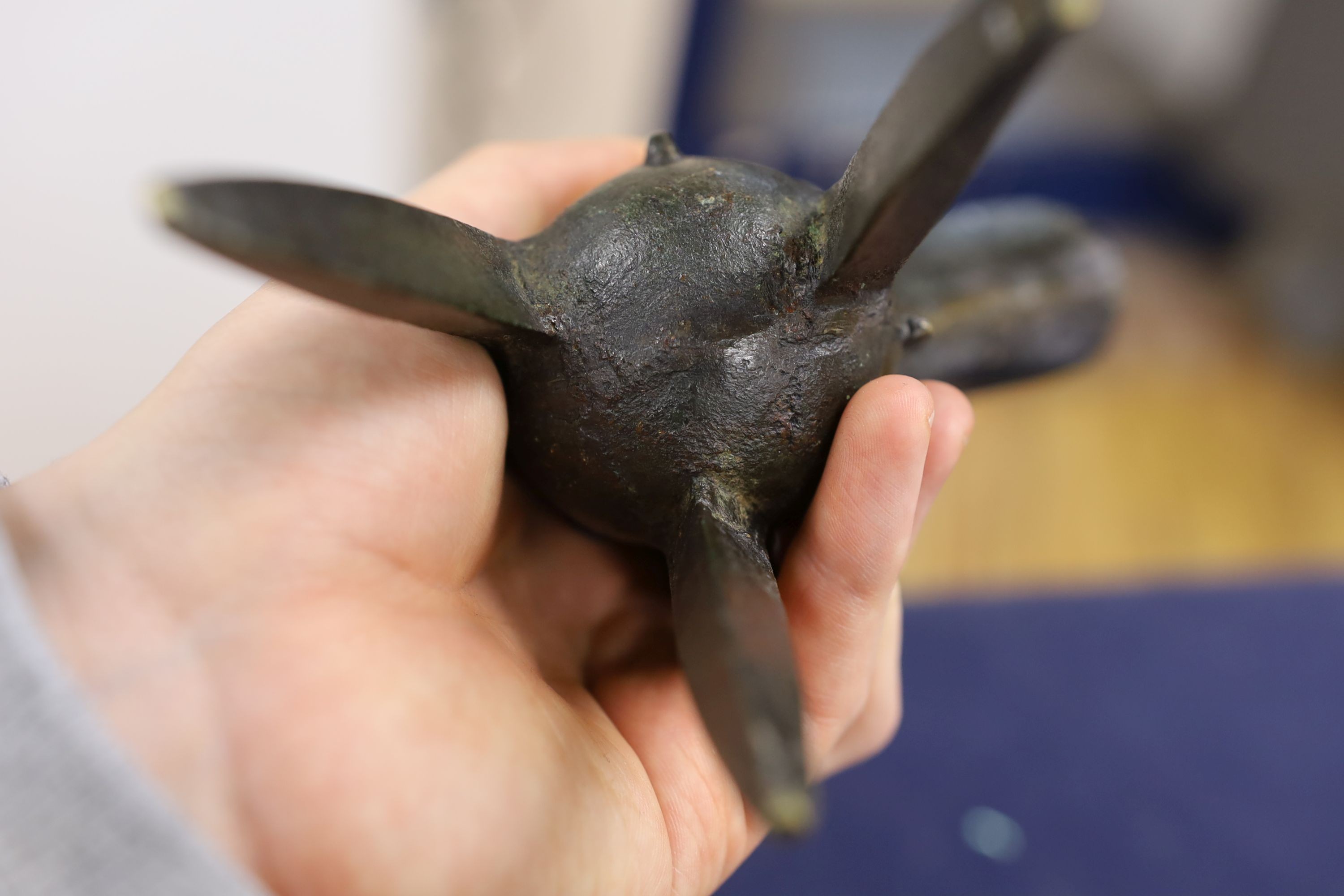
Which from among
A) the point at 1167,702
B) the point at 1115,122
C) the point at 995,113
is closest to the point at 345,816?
the point at 995,113

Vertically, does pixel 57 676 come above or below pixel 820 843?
above

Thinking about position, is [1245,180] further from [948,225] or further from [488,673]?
[488,673]

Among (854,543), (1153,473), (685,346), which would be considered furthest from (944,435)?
(1153,473)

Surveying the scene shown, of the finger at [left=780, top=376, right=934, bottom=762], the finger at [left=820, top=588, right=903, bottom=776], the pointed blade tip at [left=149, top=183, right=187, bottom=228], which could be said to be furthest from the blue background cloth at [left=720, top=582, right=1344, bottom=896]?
the pointed blade tip at [left=149, top=183, right=187, bottom=228]

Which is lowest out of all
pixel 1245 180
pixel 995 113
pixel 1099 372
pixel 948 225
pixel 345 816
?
pixel 1099 372

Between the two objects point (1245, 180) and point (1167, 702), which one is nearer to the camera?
point (1167, 702)

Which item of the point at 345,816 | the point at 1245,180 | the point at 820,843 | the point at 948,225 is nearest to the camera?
the point at 345,816

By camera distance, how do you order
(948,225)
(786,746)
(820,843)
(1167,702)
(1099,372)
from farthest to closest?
(1099,372) < (1167,702) < (820,843) < (948,225) < (786,746)
